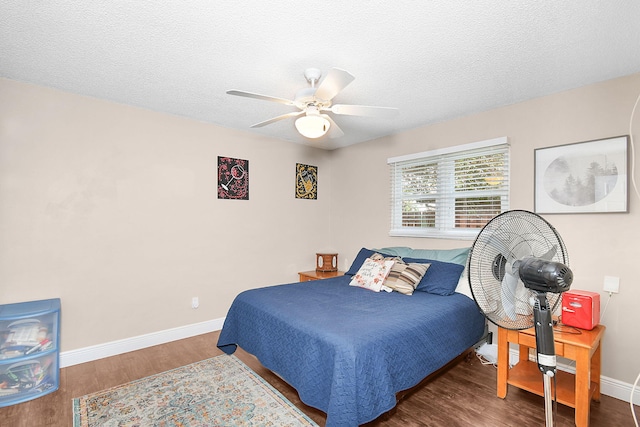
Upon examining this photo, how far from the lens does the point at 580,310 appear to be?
201 centimetres

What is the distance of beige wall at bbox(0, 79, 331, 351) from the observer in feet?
8.07

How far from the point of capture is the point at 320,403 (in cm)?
173

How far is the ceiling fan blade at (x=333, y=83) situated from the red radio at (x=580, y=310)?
6.49ft

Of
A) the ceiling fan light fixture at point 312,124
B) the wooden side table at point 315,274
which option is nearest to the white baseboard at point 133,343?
the wooden side table at point 315,274

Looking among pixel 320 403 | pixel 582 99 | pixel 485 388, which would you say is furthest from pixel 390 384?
pixel 582 99

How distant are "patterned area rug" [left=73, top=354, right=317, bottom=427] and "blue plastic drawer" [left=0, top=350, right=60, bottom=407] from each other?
0.33 meters

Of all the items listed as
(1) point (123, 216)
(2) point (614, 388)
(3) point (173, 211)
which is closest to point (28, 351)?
(1) point (123, 216)

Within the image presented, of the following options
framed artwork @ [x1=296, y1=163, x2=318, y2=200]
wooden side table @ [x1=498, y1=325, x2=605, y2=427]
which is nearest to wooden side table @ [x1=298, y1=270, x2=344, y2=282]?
framed artwork @ [x1=296, y1=163, x2=318, y2=200]

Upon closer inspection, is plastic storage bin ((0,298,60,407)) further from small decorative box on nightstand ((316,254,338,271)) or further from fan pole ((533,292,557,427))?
fan pole ((533,292,557,427))

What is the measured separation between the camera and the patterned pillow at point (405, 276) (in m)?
2.73

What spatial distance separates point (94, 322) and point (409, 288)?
2815 mm

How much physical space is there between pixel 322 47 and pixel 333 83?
0.29m

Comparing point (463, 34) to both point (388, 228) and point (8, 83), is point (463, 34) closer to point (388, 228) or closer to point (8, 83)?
point (388, 228)

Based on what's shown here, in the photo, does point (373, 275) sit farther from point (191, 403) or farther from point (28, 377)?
point (28, 377)
